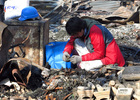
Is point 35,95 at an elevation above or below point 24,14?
below

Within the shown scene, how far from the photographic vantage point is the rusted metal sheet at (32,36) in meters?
4.81

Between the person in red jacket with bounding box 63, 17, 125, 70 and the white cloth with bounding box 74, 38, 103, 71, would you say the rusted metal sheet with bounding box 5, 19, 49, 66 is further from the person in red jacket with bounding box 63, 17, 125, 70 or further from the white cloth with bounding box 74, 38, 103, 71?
the white cloth with bounding box 74, 38, 103, 71

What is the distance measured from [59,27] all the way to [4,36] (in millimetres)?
5915

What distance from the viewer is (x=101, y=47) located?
4.59 metres

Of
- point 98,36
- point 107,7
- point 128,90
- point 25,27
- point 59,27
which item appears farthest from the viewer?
point 107,7

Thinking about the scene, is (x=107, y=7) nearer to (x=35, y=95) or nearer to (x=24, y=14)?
(x=24, y=14)

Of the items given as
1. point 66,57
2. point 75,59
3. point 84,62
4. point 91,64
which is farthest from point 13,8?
point 91,64

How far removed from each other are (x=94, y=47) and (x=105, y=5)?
10896 millimetres

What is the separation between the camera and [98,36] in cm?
452

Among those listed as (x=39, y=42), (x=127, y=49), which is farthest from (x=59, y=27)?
(x=39, y=42)

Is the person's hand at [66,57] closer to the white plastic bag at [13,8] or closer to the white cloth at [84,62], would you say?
the white cloth at [84,62]

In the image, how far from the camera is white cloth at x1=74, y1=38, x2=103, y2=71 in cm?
474

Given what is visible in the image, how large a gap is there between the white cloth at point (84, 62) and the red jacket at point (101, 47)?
8cm

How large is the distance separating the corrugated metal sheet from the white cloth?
1000cm
